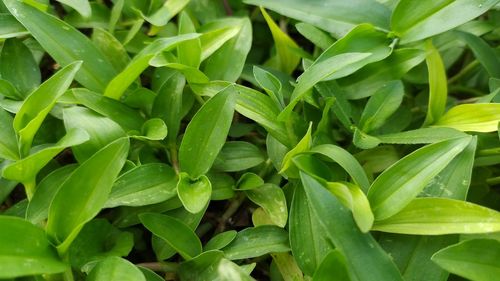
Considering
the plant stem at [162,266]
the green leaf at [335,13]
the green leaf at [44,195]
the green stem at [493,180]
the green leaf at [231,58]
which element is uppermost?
the green leaf at [335,13]

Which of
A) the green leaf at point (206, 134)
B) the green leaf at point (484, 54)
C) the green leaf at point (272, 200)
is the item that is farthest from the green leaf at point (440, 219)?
the green leaf at point (484, 54)

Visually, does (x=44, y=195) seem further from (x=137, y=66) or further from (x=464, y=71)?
(x=464, y=71)

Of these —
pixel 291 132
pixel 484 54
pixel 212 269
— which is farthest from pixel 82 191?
pixel 484 54

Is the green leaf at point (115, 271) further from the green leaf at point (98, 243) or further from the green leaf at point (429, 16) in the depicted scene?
the green leaf at point (429, 16)

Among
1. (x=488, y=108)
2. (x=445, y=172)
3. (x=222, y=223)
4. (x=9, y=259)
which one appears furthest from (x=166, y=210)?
(x=488, y=108)

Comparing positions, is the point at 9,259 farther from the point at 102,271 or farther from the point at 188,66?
the point at 188,66

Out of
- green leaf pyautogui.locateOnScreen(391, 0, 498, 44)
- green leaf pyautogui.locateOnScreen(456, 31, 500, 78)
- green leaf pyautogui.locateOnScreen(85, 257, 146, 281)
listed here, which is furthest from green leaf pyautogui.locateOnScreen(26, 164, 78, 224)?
green leaf pyautogui.locateOnScreen(456, 31, 500, 78)

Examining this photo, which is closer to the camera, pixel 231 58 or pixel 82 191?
pixel 82 191
